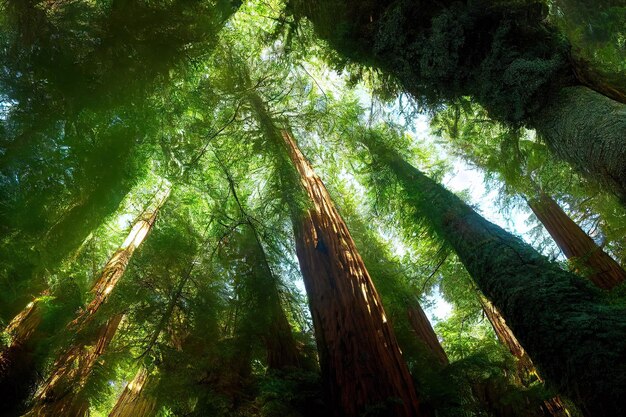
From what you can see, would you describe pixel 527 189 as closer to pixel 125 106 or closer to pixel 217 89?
pixel 217 89

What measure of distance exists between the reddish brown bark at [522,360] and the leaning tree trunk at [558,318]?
1.83 meters

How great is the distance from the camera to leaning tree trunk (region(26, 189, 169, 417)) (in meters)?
4.77

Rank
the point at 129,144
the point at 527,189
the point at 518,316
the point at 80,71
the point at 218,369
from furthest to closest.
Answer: the point at 527,189 → the point at 129,144 → the point at 80,71 → the point at 218,369 → the point at 518,316

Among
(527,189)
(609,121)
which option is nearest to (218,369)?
(609,121)

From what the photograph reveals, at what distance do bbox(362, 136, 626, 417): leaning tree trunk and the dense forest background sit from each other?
0.06 feet

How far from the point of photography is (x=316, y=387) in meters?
4.32

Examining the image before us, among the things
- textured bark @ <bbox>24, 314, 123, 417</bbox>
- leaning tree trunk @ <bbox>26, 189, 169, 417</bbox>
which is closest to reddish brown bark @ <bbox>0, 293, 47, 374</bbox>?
leaning tree trunk @ <bbox>26, 189, 169, 417</bbox>

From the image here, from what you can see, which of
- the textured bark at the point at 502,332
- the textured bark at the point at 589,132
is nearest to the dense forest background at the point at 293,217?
the textured bark at the point at 589,132

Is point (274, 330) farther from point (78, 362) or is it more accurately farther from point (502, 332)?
point (502, 332)

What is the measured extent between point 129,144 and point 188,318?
2.91 m

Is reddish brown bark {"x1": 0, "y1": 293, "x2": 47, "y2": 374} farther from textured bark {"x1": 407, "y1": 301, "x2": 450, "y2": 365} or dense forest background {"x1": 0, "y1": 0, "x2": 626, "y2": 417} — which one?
textured bark {"x1": 407, "y1": 301, "x2": 450, "y2": 365}

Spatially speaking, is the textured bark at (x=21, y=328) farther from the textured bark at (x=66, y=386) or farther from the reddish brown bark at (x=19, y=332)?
the textured bark at (x=66, y=386)

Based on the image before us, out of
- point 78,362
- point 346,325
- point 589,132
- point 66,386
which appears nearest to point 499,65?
point 589,132

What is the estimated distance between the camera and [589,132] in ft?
8.49
